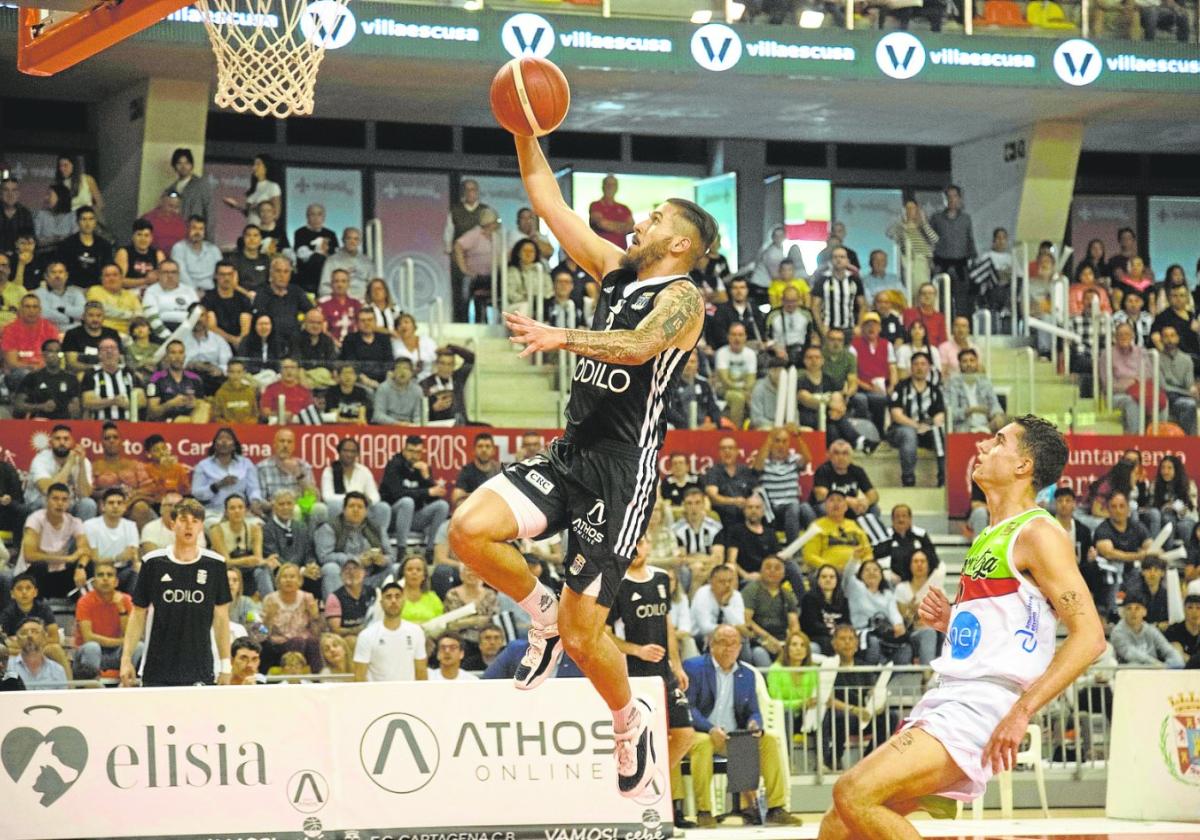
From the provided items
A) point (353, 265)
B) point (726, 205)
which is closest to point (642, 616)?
point (353, 265)

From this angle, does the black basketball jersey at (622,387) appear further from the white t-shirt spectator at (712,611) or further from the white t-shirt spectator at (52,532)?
the white t-shirt spectator at (52,532)

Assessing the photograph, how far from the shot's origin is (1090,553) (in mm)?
15750

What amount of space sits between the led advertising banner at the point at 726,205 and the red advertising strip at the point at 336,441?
7.43 m

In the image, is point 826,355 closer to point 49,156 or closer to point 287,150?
point 287,150

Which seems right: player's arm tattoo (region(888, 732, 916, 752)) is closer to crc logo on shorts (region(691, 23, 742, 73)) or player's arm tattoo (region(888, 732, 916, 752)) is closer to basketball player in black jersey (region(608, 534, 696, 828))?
basketball player in black jersey (region(608, 534, 696, 828))

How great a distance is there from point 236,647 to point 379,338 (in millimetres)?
5194

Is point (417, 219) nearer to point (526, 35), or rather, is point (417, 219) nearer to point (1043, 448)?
point (526, 35)

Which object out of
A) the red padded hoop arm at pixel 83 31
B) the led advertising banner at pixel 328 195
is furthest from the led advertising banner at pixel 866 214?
the red padded hoop arm at pixel 83 31

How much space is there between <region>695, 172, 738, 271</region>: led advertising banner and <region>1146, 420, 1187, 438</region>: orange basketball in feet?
22.0

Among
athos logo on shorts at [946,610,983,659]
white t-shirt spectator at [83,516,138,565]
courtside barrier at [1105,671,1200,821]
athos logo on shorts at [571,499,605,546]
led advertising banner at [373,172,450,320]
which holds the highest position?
led advertising banner at [373,172,450,320]

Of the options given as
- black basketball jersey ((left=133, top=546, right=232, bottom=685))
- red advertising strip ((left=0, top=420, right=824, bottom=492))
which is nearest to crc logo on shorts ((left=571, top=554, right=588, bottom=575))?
black basketball jersey ((left=133, top=546, right=232, bottom=685))

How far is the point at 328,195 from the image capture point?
75.2ft

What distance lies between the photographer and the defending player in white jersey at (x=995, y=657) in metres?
5.75

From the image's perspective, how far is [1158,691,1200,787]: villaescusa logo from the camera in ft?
40.2
